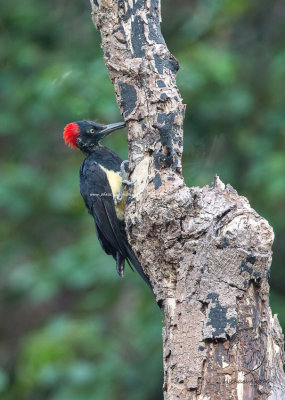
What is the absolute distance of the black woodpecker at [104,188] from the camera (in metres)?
4.29

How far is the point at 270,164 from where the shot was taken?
5520 millimetres

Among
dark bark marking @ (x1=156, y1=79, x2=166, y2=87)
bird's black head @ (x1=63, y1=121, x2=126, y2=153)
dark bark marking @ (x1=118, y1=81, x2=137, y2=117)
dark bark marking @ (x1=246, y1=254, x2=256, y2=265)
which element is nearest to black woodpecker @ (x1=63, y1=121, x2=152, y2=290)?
bird's black head @ (x1=63, y1=121, x2=126, y2=153)

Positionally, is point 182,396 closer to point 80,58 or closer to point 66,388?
point 66,388

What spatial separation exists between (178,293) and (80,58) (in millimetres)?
3892

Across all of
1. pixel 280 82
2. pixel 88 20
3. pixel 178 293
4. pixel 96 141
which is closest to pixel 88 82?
pixel 96 141

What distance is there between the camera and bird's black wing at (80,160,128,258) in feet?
14.0

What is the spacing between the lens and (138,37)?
346cm

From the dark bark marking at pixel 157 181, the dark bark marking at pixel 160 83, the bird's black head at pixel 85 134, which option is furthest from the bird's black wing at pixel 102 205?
the dark bark marking at pixel 160 83

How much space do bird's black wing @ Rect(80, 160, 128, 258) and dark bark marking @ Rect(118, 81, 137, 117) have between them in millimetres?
1018

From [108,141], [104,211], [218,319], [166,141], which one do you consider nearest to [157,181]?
[166,141]

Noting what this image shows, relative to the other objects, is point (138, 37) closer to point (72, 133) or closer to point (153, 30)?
point (153, 30)

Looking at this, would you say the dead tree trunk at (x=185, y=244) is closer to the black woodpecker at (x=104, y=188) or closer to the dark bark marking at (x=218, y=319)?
the dark bark marking at (x=218, y=319)

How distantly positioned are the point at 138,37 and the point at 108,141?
279 centimetres

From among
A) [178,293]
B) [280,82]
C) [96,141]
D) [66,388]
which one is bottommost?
[178,293]
